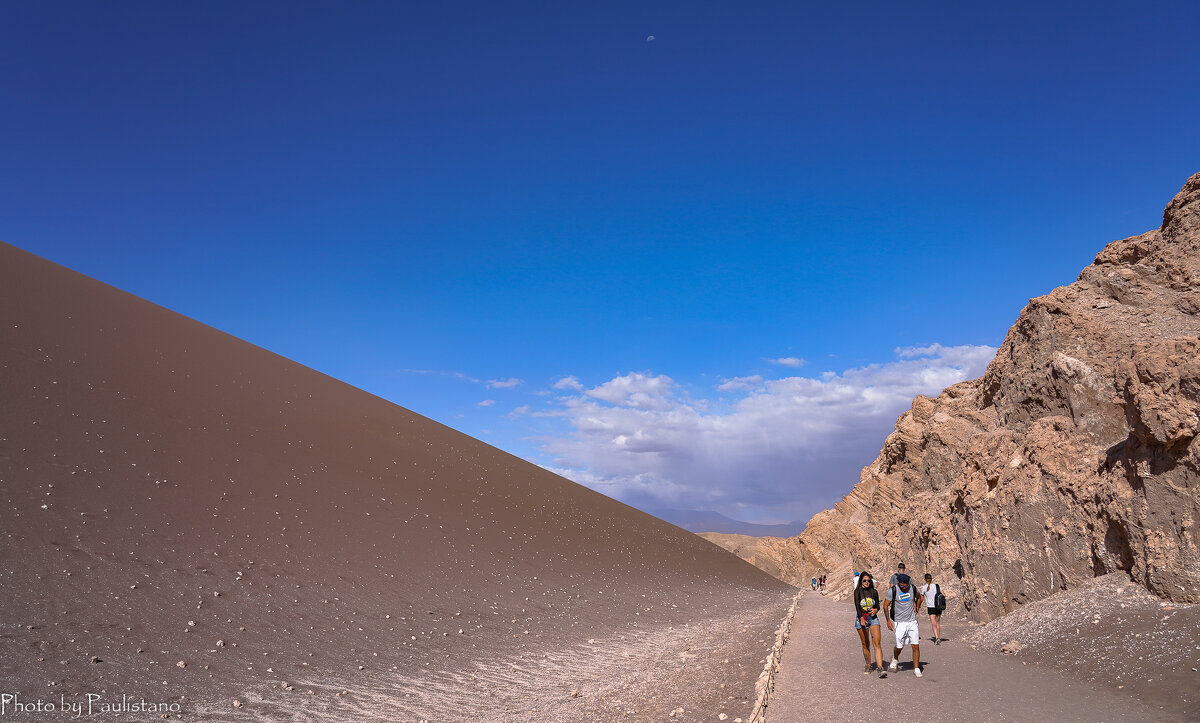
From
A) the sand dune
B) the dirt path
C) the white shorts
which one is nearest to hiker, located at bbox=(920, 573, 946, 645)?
the dirt path

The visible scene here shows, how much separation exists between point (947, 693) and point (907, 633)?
1267 millimetres

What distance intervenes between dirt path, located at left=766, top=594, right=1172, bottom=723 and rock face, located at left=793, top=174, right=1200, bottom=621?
2521 millimetres

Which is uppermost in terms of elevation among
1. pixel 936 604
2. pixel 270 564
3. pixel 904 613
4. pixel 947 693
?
pixel 270 564

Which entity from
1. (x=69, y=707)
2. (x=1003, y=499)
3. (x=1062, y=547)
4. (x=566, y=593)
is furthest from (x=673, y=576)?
(x=69, y=707)

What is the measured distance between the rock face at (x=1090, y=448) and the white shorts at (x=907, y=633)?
3589 mm

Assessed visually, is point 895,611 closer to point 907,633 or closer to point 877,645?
point 907,633

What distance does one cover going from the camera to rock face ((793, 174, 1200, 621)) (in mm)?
9508

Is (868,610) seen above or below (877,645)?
above

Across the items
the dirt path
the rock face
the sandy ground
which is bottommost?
the dirt path

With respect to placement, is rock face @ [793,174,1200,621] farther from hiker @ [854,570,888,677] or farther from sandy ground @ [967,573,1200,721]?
hiker @ [854,570,888,677]

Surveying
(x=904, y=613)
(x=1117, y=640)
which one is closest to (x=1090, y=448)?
(x=1117, y=640)

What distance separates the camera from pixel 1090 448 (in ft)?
44.0

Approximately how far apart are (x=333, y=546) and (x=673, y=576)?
18.0 m

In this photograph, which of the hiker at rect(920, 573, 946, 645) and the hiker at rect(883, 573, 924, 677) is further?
the hiker at rect(920, 573, 946, 645)
